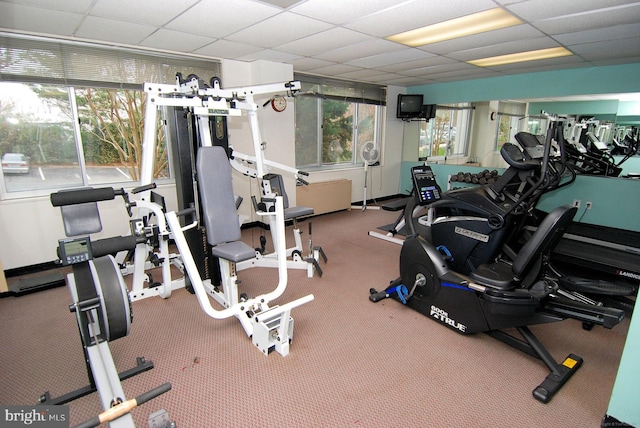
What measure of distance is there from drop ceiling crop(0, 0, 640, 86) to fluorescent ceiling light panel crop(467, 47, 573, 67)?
14 cm

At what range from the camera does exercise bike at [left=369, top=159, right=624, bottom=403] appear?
2.01 metres

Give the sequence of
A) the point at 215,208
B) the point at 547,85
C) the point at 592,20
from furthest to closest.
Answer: the point at 547,85 → the point at 592,20 → the point at 215,208

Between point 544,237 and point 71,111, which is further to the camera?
point 71,111

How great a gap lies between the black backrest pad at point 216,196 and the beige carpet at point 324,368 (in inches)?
29.4

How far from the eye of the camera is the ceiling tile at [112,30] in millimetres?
2770

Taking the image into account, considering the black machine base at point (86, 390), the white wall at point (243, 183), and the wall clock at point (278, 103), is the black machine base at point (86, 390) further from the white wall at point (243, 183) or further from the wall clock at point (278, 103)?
the wall clock at point (278, 103)

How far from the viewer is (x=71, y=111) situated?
138 inches

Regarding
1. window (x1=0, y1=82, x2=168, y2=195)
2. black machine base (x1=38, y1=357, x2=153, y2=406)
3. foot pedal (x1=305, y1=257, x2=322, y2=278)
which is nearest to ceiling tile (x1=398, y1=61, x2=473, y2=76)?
foot pedal (x1=305, y1=257, x2=322, y2=278)

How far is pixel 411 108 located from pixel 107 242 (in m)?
6.02

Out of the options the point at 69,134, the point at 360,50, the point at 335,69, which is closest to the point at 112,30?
the point at 69,134

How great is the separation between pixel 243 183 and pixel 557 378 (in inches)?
160

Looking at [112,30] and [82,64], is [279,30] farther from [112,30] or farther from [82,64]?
[82,64]

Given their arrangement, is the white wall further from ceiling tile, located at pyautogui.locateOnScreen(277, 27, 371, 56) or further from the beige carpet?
ceiling tile, located at pyautogui.locateOnScreen(277, 27, 371, 56)

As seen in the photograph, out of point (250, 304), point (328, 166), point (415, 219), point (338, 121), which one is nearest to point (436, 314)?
point (250, 304)
